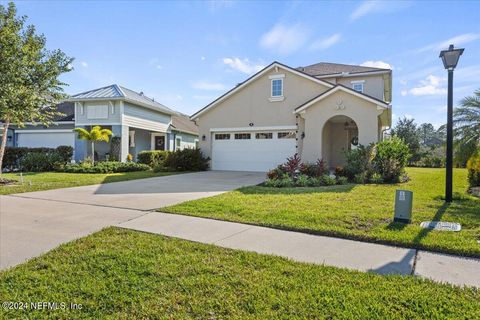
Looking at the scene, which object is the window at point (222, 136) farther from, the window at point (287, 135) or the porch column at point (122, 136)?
the porch column at point (122, 136)

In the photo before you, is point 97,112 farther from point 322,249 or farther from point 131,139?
point 322,249

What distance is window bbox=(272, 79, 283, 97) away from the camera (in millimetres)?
17531

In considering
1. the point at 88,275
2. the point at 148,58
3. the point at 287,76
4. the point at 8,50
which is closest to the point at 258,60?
the point at 287,76

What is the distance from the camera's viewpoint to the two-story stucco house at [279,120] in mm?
15211

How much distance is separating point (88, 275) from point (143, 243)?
1.10 m

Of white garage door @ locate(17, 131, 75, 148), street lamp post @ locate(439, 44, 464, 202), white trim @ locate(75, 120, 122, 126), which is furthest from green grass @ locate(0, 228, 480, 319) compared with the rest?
white garage door @ locate(17, 131, 75, 148)

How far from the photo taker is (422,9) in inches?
380

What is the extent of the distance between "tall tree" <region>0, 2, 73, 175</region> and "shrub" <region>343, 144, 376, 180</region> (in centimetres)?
1269

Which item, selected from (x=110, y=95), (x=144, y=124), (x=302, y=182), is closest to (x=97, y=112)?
(x=110, y=95)

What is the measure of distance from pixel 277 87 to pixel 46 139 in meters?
19.5

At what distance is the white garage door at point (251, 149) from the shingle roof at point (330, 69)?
6.33 m

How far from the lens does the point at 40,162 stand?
18719 millimetres

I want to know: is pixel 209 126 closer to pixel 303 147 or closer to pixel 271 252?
pixel 303 147

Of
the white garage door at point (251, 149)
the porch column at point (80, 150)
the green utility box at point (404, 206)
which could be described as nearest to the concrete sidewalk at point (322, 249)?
the green utility box at point (404, 206)
